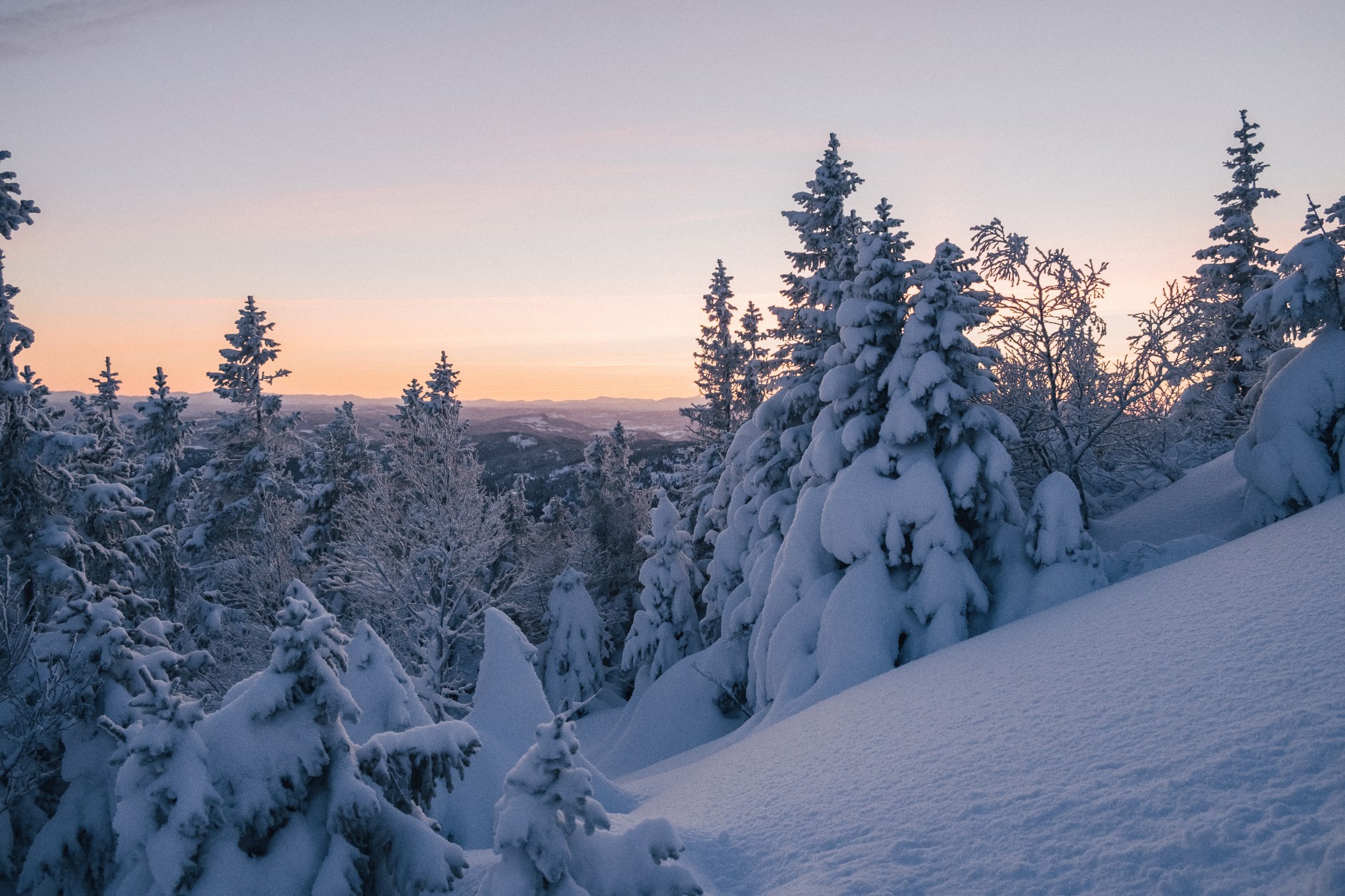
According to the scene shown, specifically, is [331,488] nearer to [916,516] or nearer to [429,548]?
[429,548]

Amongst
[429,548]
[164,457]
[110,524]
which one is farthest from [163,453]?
[429,548]

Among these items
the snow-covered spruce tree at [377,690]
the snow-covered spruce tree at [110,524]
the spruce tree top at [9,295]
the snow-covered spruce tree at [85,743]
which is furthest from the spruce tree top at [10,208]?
the snow-covered spruce tree at [377,690]

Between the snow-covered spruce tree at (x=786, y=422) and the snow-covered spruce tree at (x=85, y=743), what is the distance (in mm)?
13053

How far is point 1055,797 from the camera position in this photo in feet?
17.9

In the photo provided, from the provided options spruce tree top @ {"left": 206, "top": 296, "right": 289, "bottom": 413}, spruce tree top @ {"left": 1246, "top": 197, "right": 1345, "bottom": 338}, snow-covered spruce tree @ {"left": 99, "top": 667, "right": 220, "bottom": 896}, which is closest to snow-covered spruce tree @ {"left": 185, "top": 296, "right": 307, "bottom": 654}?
spruce tree top @ {"left": 206, "top": 296, "right": 289, "bottom": 413}

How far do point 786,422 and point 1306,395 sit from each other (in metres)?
11.1

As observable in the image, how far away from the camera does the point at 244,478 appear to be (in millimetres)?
25719

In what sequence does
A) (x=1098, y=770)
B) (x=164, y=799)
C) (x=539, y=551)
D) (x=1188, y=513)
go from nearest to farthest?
1. (x=164, y=799)
2. (x=1098, y=770)
3. (x=1188, y=513)
4. (x=539, y=551)

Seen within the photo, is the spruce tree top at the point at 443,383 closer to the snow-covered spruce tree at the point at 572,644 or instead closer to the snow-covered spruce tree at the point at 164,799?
the snow-covered spruce tree at the point at 572,644

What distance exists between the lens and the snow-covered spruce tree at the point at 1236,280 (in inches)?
908

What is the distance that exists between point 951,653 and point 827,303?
984 centimetres

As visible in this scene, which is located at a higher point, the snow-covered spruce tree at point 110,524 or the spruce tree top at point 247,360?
the spruce tree top at point 247,360

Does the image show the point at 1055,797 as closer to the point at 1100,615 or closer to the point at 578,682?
the point at 1100,615

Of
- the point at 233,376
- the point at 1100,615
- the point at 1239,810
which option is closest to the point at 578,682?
the point at 233,376
